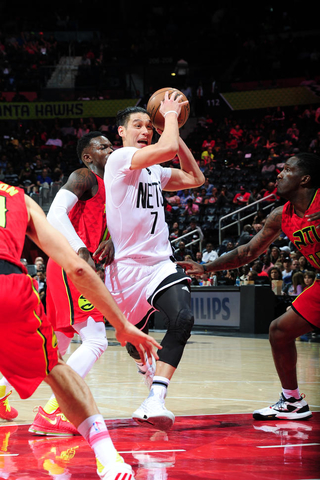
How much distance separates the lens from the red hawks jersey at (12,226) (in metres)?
2.58

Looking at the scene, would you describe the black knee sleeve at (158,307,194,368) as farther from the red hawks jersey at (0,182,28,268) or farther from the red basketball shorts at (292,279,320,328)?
the red hawks jersey at (0,182,28,268)

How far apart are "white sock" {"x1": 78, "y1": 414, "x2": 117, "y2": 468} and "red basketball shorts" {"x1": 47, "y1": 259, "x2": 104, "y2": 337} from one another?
5.61 ft

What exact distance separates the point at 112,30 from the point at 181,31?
322 cm

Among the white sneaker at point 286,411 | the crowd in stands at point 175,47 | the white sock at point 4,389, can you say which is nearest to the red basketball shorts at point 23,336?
the white sock at point 4,389

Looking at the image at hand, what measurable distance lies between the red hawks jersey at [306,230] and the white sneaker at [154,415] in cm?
173

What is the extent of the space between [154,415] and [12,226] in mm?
1446

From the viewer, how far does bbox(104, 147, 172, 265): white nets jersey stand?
4.14m

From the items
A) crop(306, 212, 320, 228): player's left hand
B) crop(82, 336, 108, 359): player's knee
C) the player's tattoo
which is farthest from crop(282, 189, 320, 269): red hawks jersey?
crop(82, 336, 108, 359): player's knee

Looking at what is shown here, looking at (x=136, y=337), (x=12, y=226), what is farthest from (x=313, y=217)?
(x=12, y=226)

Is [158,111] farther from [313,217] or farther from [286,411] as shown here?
[286,411]

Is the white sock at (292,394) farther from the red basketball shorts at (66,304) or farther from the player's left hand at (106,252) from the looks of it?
the player's left hand at (106,252)

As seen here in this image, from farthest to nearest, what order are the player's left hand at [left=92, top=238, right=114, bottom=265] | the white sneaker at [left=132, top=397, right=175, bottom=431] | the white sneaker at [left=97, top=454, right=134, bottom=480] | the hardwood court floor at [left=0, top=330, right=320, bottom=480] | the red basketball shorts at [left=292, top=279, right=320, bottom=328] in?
the red basketball shorts at [left=292, top=279, right=320, bottom=328], the player's left hand at [left=92, top=238, right=114, bottom=265], the white sneaker at [left=132, top=397, right=175, bottom=431], the hardwood court floor at [left=0, top=330, right=320, bottom=480], the white sneaker at [left=97, top=454, right=134, bottom=480]

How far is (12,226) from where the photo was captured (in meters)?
Answer: 2.60

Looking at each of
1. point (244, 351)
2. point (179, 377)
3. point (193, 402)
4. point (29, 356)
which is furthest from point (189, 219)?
point (29, 356)
